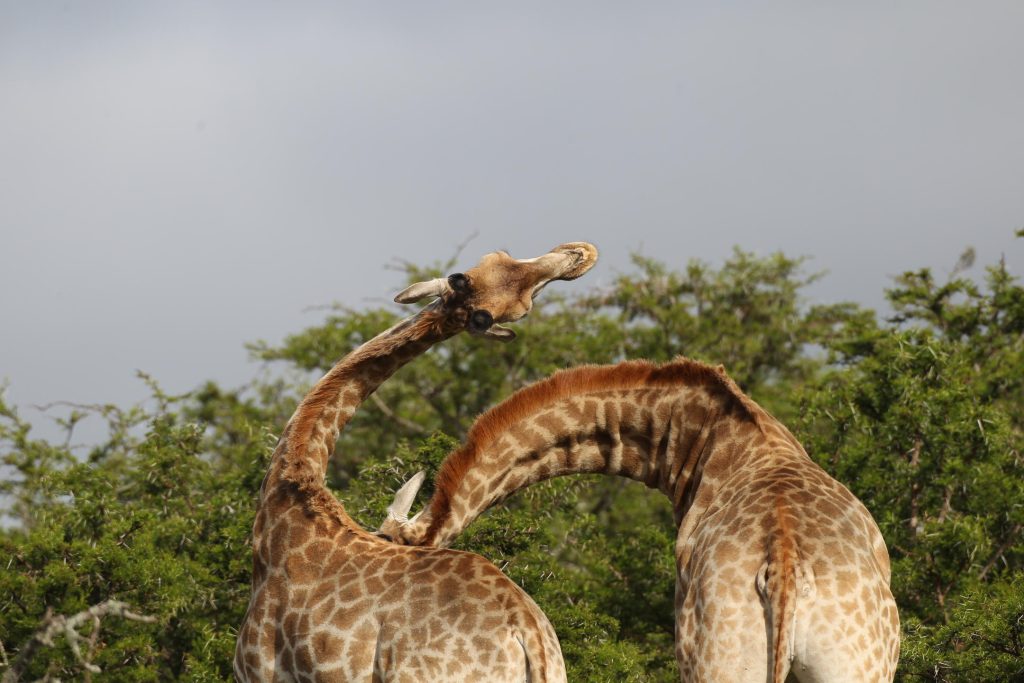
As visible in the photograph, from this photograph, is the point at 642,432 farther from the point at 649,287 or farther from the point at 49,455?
the point at 649,287

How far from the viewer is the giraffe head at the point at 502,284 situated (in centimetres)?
858

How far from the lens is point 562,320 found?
21688 mm

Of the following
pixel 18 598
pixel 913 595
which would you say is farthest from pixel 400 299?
pixel 913 595

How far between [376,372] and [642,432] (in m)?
1.73

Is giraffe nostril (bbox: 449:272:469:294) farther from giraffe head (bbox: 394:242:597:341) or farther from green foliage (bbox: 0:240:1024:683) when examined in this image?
green foliage (bbox: 0:240:1024:683)

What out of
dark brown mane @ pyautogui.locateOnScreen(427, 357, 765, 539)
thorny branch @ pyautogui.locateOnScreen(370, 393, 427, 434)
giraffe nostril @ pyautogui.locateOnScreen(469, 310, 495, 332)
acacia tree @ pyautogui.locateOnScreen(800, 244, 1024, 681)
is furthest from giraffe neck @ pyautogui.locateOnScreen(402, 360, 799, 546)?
thorny branch @ pyautogui.locateOnScreen(370, 393, 427, 434)

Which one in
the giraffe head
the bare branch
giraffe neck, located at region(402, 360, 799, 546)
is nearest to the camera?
the giraffe head

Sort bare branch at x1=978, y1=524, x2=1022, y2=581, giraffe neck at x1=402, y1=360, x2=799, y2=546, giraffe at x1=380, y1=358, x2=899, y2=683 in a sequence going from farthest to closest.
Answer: bare branch at x1=978, y1=524, x2=1022, y2=581 → giraffe neck at x1=402, y1=360, x2=799, y2=546 → giraffe at x1=380, y1=358, x2=899, y2=683

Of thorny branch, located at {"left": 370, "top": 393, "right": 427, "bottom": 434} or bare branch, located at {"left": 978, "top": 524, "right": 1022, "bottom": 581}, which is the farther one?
thorny branch, located at {"left": 370, "top": 393, "right": 427, "bottom": 434}

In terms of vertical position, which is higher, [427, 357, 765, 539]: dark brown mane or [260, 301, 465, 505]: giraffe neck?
[260, 301, 465, 505]: giraffe neck

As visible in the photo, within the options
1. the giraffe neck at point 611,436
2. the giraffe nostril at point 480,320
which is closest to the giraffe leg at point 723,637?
the giraffe neck at point 611,436

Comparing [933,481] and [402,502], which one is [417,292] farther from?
[933,481]

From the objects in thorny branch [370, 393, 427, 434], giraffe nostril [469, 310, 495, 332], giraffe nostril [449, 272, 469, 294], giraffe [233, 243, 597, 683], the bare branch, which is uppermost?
giraffe nostril [449, 272, 469, 294]

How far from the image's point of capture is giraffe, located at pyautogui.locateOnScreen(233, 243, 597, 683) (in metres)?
7.20
